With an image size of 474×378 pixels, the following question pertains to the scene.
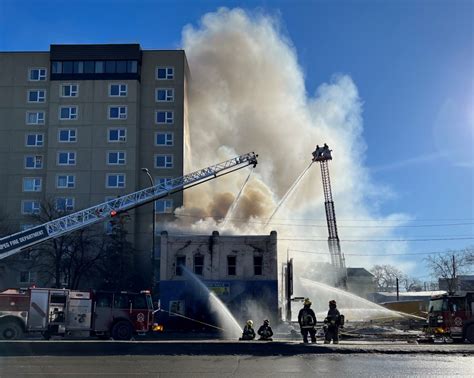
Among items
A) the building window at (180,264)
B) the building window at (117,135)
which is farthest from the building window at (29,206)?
the building window at (180,264)

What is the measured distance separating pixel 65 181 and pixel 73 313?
41.7m

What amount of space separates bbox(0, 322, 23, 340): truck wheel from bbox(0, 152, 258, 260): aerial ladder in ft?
18.1

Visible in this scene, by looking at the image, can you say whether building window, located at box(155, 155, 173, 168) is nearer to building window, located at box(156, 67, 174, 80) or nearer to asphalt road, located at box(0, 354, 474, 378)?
building window, located at box(156, 67, 174, 80)

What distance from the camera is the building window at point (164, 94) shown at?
67.4 meters

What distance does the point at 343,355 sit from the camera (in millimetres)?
13836

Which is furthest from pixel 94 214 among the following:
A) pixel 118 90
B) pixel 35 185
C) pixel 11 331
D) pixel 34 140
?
pixel 34 140

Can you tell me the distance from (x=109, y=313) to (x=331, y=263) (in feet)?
170

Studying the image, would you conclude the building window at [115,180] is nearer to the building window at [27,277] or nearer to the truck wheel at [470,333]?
the building window at [27,277]

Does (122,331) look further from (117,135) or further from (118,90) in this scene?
(118,90)

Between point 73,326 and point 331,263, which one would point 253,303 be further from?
point 331,263

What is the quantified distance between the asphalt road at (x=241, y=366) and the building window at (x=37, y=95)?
58.2 m

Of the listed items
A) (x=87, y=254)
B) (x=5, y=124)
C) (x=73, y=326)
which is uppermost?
(x=5, y=124)

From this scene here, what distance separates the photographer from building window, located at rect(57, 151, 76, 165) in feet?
215

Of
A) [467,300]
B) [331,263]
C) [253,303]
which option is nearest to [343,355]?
[467,300]
